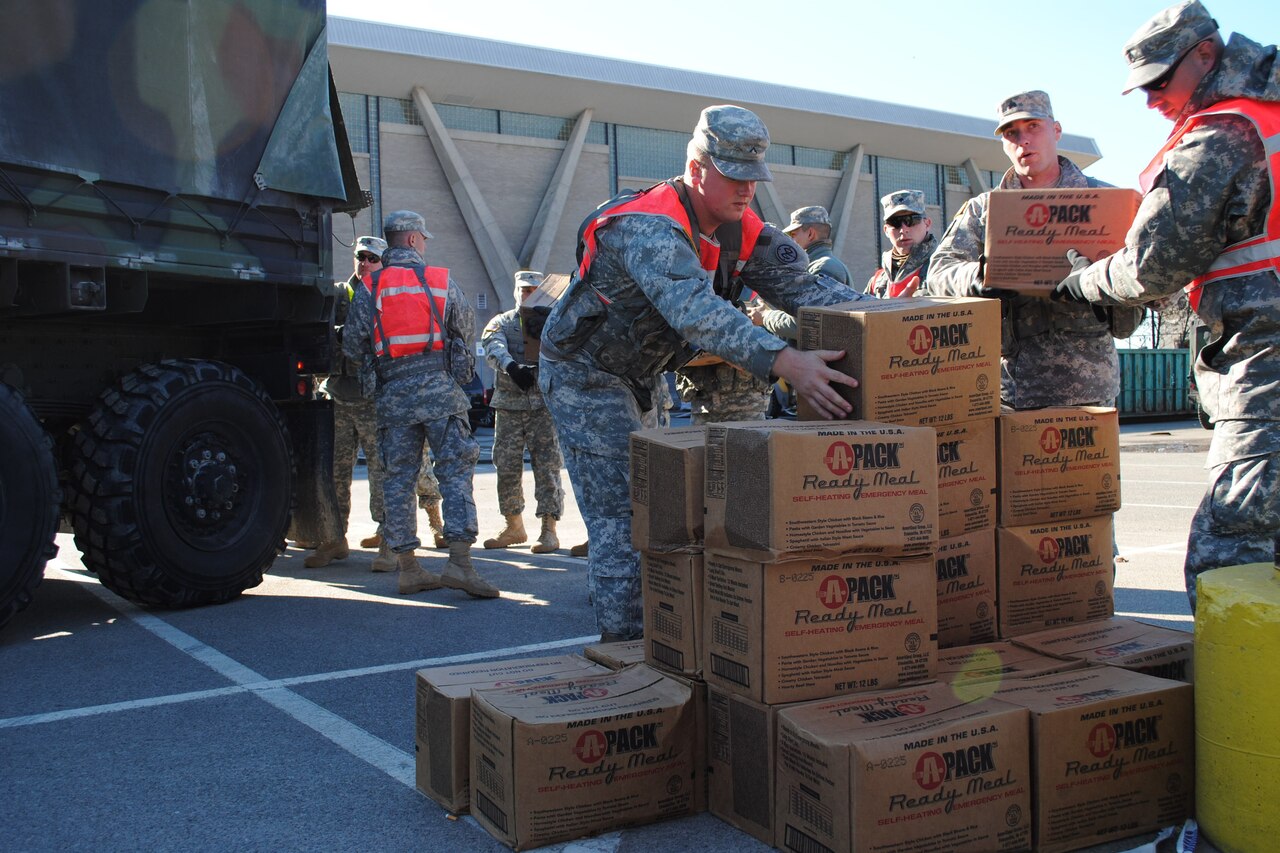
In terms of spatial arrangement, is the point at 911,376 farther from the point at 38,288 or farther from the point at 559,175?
the point at 559,175

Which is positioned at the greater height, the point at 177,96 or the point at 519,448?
the point at 177,96

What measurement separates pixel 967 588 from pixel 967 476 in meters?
0.32

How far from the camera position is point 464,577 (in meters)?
5.99

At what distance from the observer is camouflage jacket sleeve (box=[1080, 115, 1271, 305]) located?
293 centimetres

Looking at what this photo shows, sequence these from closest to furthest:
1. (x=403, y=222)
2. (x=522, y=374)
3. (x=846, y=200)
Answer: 1. (x=403, y=222)
2. (x=522, y=374)
3. (x=846, y=200)

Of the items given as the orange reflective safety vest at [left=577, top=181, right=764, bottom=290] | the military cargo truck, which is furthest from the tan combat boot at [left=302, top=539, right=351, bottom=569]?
the orange reflective safety vest at [left=577, top=181, right=764, bottom=290]

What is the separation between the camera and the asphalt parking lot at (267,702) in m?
2.92

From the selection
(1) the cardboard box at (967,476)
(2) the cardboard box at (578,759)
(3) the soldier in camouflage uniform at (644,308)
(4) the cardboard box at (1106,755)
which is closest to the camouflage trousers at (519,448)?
(3) the soldier in camouflage uniform at (644,308)

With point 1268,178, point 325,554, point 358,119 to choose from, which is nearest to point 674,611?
point 1268,178

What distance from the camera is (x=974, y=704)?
2.74 metres

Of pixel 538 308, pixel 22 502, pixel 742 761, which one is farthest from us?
pixel 538 308

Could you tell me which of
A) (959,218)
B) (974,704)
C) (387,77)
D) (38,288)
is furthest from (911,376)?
(387,77)

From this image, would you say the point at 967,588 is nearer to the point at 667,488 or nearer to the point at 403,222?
the point at 667,488

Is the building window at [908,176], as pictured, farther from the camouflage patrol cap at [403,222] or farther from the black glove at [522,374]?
the camouflage patrol cap at [403,222]
